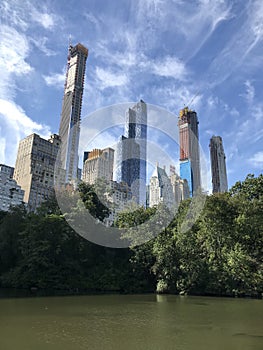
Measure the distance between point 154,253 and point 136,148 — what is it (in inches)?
266

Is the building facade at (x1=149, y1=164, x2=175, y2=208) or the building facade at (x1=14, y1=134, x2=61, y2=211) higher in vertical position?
the building facade at (x1=14, y1=134, x2=61, y2=211)

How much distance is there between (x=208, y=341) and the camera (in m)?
5.74

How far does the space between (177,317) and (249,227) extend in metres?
8.16

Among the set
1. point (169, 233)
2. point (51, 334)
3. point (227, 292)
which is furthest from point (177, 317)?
point (169, 233)

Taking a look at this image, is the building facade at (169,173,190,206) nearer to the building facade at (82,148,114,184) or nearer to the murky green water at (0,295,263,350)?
the building facade at (82,148,114,184)

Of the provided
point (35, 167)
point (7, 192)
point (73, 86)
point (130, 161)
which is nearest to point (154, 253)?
point (130, 161)

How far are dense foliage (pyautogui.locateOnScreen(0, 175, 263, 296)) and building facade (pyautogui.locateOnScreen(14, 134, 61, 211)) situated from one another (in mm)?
37760

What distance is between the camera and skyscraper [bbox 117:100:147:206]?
1959cm

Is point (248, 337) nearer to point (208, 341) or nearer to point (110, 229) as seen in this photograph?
point (208, 341)

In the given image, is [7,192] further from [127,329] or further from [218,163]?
[127,329]

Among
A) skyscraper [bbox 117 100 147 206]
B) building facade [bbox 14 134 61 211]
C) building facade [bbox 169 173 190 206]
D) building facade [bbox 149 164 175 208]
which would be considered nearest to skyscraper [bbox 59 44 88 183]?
building facade [bbox 14 134 61 211]

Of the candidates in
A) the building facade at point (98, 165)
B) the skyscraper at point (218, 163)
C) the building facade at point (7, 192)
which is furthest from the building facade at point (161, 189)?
the skyscraper at point (218, 163)

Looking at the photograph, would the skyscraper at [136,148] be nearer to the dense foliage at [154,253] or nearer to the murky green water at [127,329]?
the dense foliage at [154,253]

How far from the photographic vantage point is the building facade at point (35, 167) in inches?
2264
